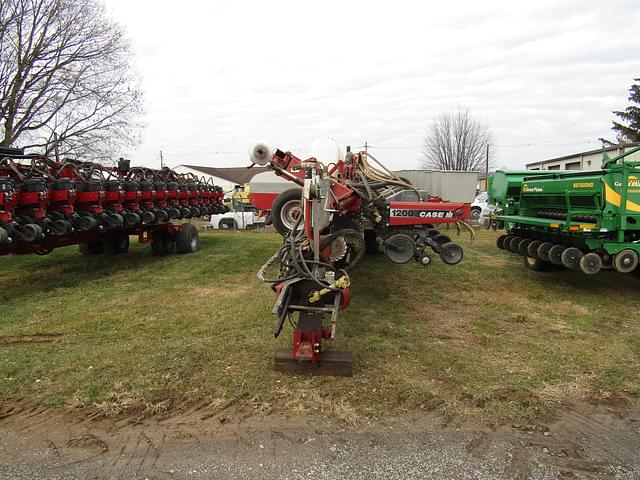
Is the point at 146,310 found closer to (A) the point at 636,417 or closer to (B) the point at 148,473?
(B) the point at 148,473

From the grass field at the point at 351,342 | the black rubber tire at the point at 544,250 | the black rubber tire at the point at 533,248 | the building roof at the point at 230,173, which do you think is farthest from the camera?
the building roof at the point at 230,173

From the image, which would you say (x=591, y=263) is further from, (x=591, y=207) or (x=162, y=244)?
(x=162, y=244)

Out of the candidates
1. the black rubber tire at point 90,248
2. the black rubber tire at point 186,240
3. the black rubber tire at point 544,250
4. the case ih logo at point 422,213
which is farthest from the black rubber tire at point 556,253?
the black rubber tire at point 90,248

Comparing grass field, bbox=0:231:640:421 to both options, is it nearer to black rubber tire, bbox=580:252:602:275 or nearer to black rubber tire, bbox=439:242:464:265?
black rubber tire, bbox=580:252:602:275

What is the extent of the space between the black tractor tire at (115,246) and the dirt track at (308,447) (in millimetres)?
7797

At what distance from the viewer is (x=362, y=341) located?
472 centimetres

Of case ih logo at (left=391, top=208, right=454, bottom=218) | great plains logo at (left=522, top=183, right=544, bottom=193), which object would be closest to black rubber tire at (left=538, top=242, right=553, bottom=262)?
great plains logo at (left=522, top=183, right=544, bottom=193)

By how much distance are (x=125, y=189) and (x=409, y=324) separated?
19.5ft

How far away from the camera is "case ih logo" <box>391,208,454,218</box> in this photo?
517 centimetres

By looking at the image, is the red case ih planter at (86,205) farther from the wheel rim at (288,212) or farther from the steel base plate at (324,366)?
the steel base plate at (324,366)

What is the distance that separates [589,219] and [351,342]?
12.3 feet

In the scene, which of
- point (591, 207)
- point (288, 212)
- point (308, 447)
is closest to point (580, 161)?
point (591, 207)

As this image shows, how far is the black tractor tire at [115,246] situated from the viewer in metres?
10.7

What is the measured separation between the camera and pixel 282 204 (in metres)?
6.92
